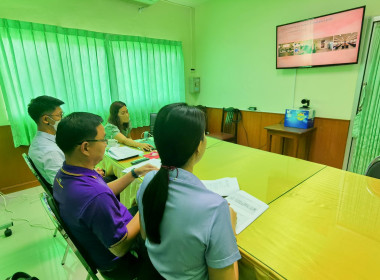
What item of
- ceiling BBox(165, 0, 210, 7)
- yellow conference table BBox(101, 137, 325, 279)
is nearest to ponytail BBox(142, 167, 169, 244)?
yellow conference table BBox(101, 137, 325, 279)

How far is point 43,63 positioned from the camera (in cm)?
272

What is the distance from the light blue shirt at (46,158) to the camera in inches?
54.2

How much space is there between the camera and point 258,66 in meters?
3.46

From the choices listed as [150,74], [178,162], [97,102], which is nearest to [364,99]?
[178,162]

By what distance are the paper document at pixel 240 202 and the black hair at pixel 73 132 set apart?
76 cm

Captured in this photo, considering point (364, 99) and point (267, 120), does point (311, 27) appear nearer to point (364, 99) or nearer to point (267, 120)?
point (364, 99)

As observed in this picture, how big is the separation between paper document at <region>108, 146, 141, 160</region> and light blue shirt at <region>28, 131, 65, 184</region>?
19.9 inches

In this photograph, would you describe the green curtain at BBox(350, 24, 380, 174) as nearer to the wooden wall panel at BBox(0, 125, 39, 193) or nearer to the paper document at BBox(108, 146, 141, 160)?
the paper document at BBox(108, 146, 141, 160)

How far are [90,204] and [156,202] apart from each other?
367mm

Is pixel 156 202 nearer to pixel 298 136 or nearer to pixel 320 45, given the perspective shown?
pixel 298 136

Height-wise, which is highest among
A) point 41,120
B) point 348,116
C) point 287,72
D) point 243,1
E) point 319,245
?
point 243,1

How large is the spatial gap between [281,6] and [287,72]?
3.12ft

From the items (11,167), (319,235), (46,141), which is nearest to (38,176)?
(46,141)

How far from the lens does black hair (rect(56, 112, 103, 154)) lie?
3.15 ft
